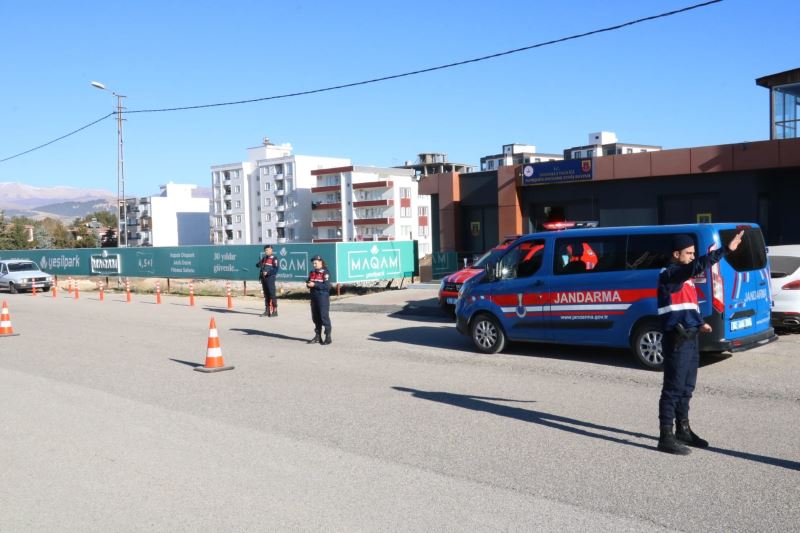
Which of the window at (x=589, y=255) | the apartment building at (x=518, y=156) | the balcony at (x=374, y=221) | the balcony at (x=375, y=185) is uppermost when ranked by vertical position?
the apartment building at (x=518, y=156)

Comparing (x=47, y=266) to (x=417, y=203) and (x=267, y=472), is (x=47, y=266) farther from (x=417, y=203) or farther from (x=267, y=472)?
(x=417, y=203)

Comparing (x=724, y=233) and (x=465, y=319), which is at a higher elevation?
(x=724, y=233)

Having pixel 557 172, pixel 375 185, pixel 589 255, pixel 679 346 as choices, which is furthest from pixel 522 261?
pixel 375 185

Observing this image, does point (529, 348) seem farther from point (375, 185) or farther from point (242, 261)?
point (375, 185)

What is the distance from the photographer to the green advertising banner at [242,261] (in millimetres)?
24859

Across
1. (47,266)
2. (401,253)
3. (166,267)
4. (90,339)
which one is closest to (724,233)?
(90,339)

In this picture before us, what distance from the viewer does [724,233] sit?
9766 mm

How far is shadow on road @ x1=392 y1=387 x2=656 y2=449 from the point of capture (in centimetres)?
713

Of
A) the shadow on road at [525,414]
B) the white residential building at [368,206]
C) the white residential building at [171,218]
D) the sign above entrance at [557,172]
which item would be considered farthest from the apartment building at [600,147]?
the shadow on road at [525,414]

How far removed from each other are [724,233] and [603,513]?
590 centimetres

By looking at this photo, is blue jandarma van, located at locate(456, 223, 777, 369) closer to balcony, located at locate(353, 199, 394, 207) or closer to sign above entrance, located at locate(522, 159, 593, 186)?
sign above entrance, located at locate(522, 159, 593, 186)

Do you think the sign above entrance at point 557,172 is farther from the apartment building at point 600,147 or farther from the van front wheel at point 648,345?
the apartment building at point 600,147

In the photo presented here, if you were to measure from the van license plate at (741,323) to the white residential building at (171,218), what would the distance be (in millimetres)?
143096

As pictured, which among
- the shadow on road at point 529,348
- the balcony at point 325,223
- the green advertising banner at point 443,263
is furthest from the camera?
the balcony at point 325,223
